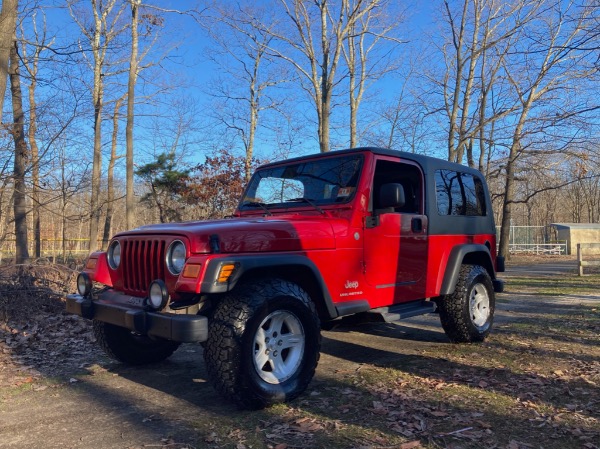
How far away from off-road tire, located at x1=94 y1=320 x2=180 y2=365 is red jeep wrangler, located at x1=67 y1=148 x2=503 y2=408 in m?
0.01

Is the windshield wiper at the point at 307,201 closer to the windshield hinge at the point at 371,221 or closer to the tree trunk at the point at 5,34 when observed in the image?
the windshield hinge at the point at 371,221

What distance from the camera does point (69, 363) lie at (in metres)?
5.36

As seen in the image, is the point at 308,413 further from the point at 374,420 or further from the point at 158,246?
the point at 158,246

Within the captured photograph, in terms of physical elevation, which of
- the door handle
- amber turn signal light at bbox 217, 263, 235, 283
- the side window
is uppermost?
the side window

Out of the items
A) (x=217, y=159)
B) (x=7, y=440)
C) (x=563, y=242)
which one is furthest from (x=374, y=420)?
(x=563, y=242)

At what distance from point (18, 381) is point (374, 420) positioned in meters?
3.41

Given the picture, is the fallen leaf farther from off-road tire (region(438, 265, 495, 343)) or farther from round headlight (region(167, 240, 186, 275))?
off-road tire (region(438, 265, 495, 343))

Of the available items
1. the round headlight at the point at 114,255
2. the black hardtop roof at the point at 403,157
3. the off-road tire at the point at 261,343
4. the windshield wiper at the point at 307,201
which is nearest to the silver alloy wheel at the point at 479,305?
the black hardtop roof at the point at 403,157

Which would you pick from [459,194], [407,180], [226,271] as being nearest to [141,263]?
[226,271]

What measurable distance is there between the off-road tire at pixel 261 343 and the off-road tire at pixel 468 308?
2.44m

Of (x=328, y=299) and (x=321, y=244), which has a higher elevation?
(x=321, y=244)

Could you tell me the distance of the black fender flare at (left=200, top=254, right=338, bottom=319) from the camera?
350 centimetres

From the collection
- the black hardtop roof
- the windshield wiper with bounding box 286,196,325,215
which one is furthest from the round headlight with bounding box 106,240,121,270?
the black hardtop roof

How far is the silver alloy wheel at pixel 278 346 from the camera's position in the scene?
12.5 ft
